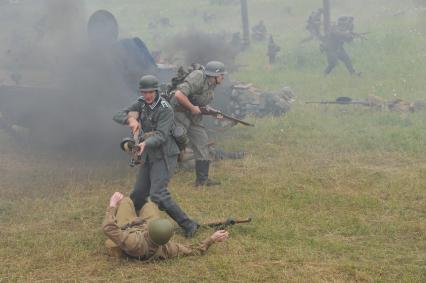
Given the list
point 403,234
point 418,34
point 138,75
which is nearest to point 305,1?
point 418,34

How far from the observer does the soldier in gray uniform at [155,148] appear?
6.00 meters

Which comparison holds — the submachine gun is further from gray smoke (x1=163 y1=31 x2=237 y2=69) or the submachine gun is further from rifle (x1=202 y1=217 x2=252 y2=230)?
gray smoke (x1=163 y1=31 x2=237 y2=69)

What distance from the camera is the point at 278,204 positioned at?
7.19 m

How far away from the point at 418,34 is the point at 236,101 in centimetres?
971

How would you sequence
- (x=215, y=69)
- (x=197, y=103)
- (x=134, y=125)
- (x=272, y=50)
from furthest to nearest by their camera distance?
(x=272, y=50) → (x=197, y=103) → (x=215, y=69) → (x=134, y=125)

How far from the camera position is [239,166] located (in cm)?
923

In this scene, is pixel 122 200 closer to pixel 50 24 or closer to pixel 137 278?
pixel 137 278

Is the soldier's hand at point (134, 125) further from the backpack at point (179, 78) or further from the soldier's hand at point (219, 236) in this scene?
the backpack at point (179, 78)

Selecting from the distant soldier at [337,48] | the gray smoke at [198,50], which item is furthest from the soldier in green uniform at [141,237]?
the distant soldier at [337,48]

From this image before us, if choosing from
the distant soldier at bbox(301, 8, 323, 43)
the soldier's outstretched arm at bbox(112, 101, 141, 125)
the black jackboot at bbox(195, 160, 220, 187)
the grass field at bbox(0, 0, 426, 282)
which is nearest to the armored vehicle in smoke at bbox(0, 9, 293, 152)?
the grass field at bbox(0, 0, 426, 282)

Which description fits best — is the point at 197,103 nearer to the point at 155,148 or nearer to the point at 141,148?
the point at 155,148

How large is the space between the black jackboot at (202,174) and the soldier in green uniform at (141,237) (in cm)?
228

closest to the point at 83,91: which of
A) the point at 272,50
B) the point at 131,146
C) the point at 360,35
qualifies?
the point at 131,146

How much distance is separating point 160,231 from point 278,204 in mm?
2430
